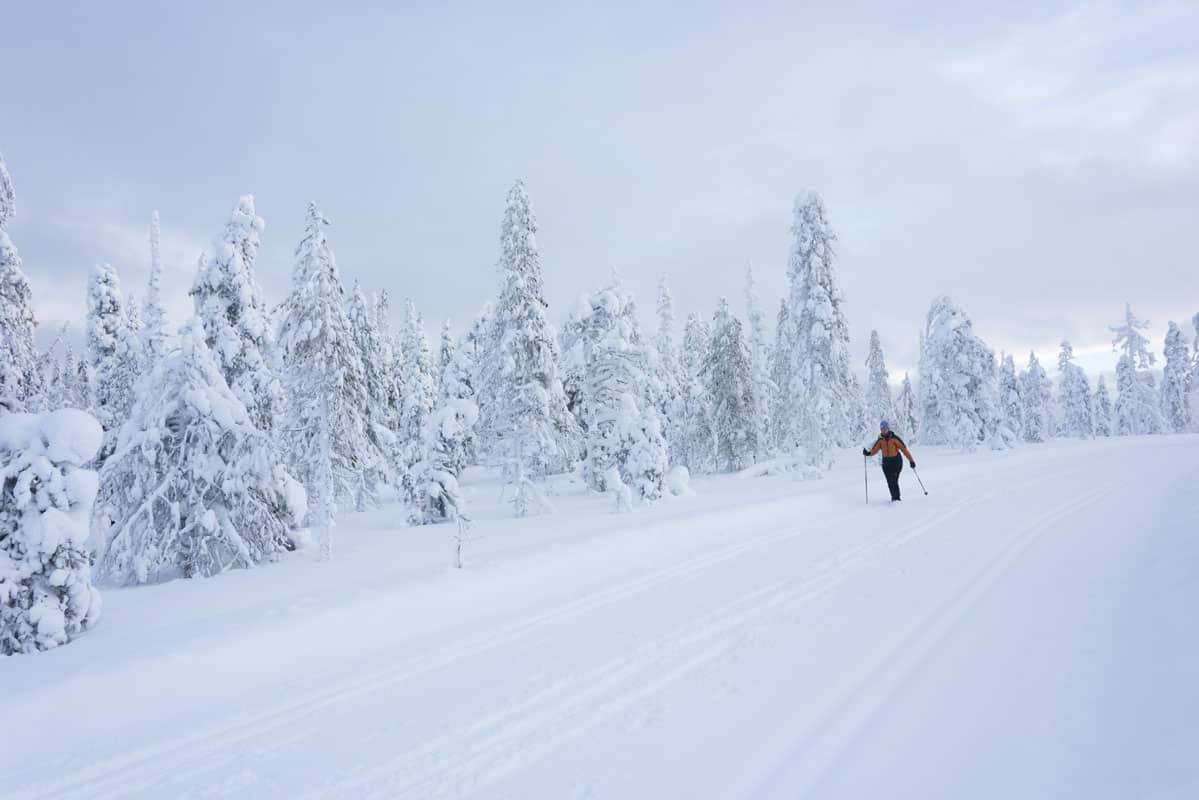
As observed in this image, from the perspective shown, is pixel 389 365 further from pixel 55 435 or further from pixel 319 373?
pixel 55 435

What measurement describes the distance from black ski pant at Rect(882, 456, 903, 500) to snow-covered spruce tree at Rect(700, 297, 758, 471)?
20.6 meters

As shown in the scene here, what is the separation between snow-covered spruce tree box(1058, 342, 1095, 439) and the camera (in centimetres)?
6225

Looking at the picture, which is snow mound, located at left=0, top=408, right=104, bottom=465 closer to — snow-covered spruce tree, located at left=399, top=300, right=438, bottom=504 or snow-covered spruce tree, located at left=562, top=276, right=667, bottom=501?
snow-covered spruce tree, located at left=562, top=276, right=667, bottom=501

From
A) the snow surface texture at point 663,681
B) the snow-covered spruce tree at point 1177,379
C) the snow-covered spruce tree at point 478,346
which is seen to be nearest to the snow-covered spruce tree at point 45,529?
the snow surface texture at point 663,681

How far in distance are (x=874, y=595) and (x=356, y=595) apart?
6.93m

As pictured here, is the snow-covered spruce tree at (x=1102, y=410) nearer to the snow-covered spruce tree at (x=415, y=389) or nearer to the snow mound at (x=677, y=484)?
the snow mound at (x=677, y=484)

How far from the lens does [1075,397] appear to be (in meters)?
63.3

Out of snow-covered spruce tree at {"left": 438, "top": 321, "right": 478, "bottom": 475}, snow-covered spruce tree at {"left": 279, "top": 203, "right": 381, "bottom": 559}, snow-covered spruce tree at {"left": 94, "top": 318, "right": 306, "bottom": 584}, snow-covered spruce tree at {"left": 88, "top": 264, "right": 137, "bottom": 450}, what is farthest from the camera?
snow-covered spruce tree at {"left": 438, "top": 321, "right": 478, "bottom": 475}

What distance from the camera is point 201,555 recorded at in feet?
42.5

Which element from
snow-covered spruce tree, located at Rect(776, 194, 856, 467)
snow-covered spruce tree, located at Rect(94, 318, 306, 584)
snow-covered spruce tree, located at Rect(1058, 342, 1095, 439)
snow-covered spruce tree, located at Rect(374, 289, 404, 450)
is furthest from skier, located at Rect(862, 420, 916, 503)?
snow-covered spruce tree, located at Rect(1058, 342, 1095, 439)

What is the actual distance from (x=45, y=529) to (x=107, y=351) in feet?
65.5

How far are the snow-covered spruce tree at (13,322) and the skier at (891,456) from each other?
22013mm

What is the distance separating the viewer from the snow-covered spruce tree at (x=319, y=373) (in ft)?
51.2

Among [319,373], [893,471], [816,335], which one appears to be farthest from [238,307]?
[816,335]
